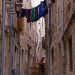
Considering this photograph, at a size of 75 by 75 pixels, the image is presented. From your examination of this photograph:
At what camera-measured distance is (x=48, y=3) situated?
81.7ft

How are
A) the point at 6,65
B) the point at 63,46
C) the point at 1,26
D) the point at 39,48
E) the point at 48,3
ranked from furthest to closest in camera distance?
the point at 39,48
the point at 48,3
the point at 6,65
the point at 1,26
the point at 63,46

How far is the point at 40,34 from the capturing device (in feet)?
172

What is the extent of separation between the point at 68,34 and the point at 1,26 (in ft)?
20.1

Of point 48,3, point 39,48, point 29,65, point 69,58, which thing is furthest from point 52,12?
point 39,48

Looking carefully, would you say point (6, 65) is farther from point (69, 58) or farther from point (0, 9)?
point (69, 58)

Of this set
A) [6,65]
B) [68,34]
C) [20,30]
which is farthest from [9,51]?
[68,34]

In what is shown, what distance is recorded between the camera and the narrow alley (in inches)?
639

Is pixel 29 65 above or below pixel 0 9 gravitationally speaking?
below

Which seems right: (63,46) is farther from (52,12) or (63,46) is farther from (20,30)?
(20,30)

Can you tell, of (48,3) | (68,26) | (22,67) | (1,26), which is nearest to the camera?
(68,26)

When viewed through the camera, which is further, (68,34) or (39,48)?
(39,48)

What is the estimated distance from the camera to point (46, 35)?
27.6 meters

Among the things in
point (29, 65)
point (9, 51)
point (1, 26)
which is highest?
point (1, 26)

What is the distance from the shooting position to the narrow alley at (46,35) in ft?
53.2
